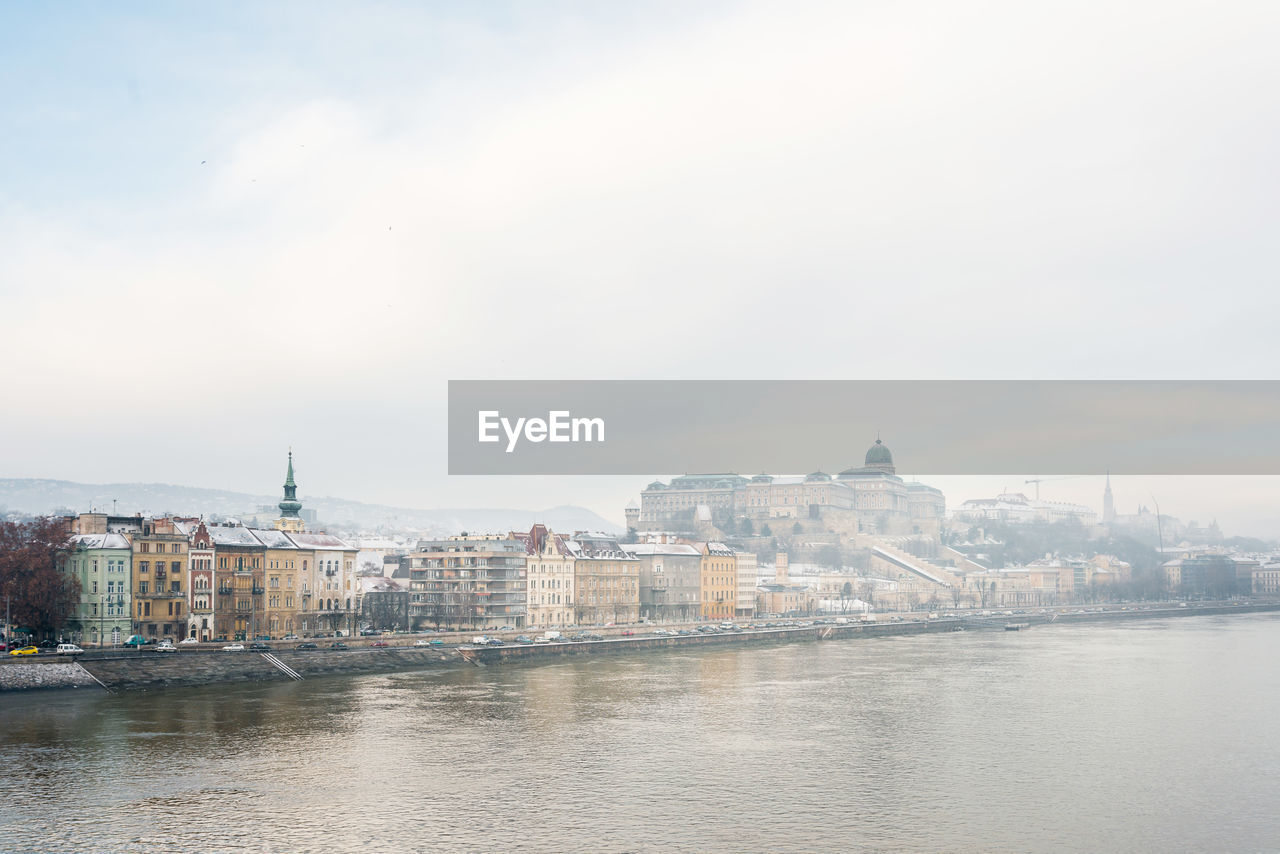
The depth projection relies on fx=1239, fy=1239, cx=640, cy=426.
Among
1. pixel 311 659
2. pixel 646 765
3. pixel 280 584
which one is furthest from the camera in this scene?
pixel 280 584

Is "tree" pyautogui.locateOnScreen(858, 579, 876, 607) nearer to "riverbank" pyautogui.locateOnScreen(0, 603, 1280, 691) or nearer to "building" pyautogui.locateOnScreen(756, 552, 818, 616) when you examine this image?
"building" pyautogui.locateOnScreen(756, 552, 818, 616)

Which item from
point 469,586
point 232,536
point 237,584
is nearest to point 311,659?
point 237,584

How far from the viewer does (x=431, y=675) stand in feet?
206

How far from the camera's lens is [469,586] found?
88.6m

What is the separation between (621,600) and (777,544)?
7433 cm

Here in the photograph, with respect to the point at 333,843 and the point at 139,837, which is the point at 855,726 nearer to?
the point at 333,843

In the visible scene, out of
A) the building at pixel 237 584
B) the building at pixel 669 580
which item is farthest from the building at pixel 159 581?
the building at pixel 669 580

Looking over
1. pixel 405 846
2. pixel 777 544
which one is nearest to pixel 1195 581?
pixel 777 544

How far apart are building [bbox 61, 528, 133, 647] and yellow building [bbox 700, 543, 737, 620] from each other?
55.7 metres

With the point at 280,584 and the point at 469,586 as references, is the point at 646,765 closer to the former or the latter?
the point at 280,584

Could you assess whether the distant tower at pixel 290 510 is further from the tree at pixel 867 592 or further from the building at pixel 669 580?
the tree at pixel 867 592

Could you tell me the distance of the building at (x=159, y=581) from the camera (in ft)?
220

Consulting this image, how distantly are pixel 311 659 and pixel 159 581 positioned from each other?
40.5ft

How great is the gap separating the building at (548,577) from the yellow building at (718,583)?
1856 centimetres
